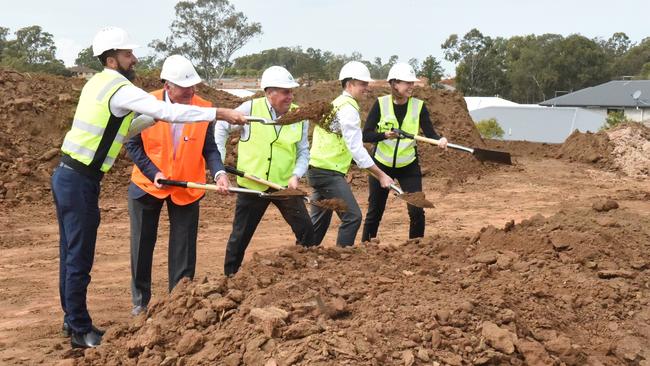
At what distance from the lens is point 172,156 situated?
185 inches

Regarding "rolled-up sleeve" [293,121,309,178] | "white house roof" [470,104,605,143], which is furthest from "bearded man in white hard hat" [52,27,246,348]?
"white house roof" [470,104,605,143]

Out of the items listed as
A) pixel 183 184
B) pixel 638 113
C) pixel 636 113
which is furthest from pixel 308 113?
pixel 636 113

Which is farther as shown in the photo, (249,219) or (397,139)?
(397,139)

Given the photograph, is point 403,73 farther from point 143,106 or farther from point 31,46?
point 31,46

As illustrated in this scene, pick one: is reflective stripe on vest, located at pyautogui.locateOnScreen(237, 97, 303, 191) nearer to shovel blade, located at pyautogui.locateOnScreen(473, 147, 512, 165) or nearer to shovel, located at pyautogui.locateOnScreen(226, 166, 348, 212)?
shovel, located at pyautogui.locateOnScreen(226, 166, 348, 212)

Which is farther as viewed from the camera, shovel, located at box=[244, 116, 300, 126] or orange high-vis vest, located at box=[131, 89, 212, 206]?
shovel, located at box=[244, 116, 300, 126]

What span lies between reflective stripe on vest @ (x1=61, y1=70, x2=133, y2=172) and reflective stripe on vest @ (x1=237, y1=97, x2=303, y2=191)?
1195 mm

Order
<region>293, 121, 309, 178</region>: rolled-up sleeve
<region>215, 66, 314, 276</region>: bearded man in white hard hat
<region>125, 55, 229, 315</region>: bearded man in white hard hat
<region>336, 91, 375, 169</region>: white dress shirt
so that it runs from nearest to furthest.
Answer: <region>125, 55, 229, 315</region>: bearded man in white hard hat
<region>215, 66, 314, 276</region>: bearded man in white hard hat
<region>293, 121, 309, 178</region>: rolled-up sleeve
<region>336, 91, 375, 169</region>: white dress shirt

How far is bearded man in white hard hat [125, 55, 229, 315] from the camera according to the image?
4.64m

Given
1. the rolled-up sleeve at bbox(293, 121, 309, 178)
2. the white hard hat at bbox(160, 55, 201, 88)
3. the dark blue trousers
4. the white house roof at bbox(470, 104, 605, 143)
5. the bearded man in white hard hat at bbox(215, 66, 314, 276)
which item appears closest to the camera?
the dark blue trousers

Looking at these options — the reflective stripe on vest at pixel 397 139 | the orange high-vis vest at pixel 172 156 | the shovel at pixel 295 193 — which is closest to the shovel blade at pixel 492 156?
the reflective stripe on vest at pixel 397 139

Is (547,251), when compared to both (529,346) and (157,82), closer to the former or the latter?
(529,346)

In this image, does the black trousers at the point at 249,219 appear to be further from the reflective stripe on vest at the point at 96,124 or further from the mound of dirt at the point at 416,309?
the reflective stripe on vest at the point at 96,124

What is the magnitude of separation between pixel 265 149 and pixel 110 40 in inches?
59.2
